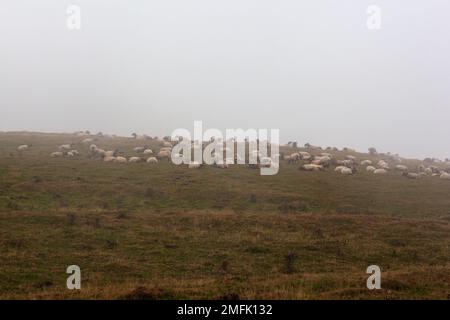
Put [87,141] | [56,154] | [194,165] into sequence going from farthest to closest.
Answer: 1. [87,141]
2. [56,154]
3. [194,165]

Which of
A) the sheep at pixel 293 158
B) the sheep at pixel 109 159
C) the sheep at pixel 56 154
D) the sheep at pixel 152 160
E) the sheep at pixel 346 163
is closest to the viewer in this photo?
the sheep at pixel 109 159

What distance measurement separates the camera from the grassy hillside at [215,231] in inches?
620

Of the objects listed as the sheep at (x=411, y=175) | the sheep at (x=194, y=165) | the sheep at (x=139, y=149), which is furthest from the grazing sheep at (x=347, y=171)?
the sheep at (x=139, y=149)

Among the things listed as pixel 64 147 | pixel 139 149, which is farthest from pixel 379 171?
pixel 64 147

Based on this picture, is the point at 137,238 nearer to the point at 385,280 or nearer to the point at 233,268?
the point at 233,268

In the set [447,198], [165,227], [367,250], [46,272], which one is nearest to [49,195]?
[165,227]

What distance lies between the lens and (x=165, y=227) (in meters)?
24.3

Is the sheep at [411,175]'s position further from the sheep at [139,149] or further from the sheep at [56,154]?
the sheep at [56,154]

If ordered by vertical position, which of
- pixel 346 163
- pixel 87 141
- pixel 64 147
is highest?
pixel 87 141

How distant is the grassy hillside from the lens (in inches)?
620

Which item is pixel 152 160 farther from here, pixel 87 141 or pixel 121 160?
pixel 87 141

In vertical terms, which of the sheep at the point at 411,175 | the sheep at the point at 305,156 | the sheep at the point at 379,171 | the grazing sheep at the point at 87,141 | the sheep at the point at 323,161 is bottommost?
the sheep at the point at 411,175

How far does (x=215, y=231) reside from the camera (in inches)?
937
